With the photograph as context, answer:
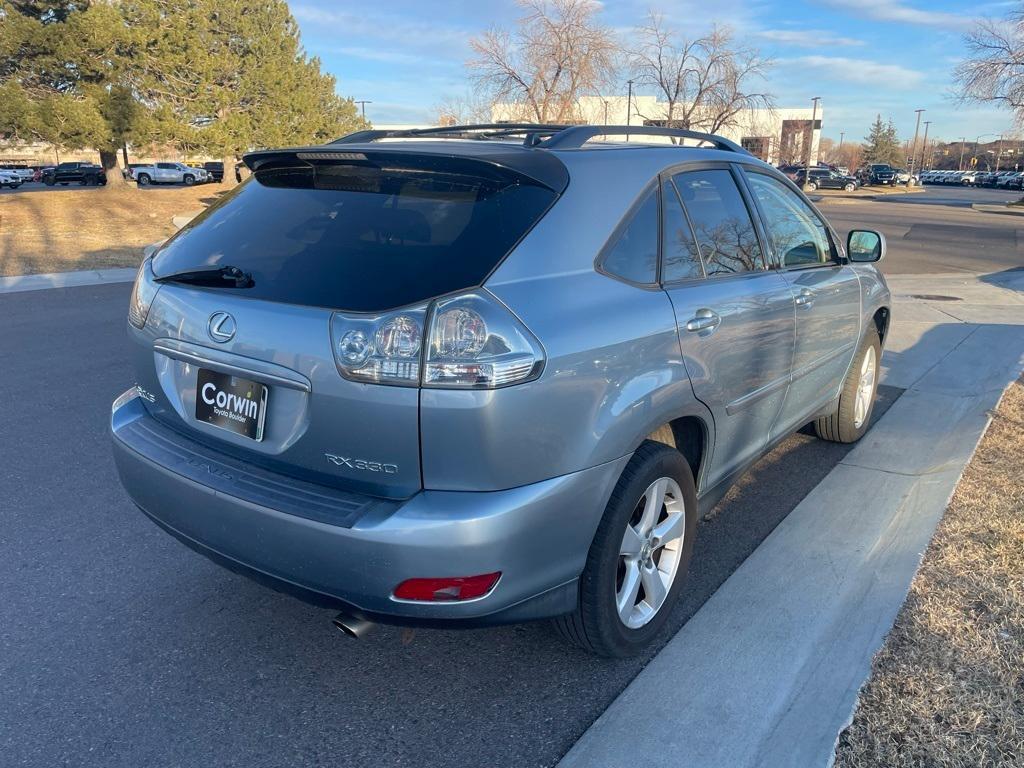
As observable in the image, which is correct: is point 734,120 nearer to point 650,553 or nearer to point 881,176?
point 881,176

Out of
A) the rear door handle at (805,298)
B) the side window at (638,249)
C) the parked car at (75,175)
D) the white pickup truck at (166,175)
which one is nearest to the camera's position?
the side window at (638,249)

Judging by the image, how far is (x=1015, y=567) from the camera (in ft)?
11.0

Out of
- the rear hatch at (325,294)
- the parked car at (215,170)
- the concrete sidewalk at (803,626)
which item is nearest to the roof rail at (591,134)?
the rear hatch at (325,294)

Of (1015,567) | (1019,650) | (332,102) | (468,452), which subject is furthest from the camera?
(332,102)

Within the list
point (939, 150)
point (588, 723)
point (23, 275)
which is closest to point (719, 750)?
point (588, 723)

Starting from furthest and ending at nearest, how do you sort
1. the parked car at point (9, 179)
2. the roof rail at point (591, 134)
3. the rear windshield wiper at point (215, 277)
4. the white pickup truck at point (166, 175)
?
the white pickup truck at point (166, 175)
the parked car at point (9, 179)
the roof rail at point (591, 134)
the rear windshield wiper at point (215, 277)

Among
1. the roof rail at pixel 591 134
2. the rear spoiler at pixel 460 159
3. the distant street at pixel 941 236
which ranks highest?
the roof rail at pixel 591 134

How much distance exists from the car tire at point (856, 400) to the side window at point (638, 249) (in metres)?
2.41

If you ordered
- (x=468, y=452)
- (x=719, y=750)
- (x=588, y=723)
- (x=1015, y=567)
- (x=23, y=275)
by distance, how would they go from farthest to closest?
(x=23, y=275)
(x=1015, y=567)
(x=588, y=723)
(x=719, y=750)
(x=468, y=452)

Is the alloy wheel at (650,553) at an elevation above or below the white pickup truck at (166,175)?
below

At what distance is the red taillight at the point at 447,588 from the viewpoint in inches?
87.0

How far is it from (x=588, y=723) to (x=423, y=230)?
1.65 metres

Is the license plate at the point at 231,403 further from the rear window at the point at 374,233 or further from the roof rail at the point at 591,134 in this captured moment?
the roof rail at the point at 591,134

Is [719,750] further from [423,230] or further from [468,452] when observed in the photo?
[423,230]
